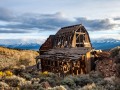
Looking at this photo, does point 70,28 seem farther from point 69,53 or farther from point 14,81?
point 14,81

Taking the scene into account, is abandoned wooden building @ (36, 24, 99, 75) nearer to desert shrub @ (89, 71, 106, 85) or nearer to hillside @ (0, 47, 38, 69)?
desert shrub @ (89, 71, 106, 85)

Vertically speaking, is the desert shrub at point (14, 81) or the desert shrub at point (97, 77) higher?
the desert shrub at point (14, 81)

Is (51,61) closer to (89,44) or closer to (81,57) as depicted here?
(81,57)

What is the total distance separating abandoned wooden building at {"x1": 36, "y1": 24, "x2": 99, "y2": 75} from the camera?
37125 mm

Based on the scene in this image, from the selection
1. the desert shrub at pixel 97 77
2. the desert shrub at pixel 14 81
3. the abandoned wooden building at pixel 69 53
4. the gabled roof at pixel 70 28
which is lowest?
the desert shrub at pixel 97 77

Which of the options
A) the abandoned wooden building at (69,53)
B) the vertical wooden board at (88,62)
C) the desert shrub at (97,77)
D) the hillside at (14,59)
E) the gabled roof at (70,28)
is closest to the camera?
the desert shrub at (97,77)

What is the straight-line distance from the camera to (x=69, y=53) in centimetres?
3900

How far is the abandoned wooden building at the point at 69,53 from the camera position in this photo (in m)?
37.1

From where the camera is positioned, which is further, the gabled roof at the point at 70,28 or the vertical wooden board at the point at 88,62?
the gabled roof at the point at 70,28

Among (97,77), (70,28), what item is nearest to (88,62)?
(97,77)

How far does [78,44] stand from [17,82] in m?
25.1

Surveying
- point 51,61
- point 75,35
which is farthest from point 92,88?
point 75,35

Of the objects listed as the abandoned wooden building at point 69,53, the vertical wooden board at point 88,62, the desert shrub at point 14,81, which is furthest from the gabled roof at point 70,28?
the desert shrub at point 14,81

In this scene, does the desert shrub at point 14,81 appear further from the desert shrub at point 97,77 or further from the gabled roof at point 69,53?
the gabled roof at point 69,53
